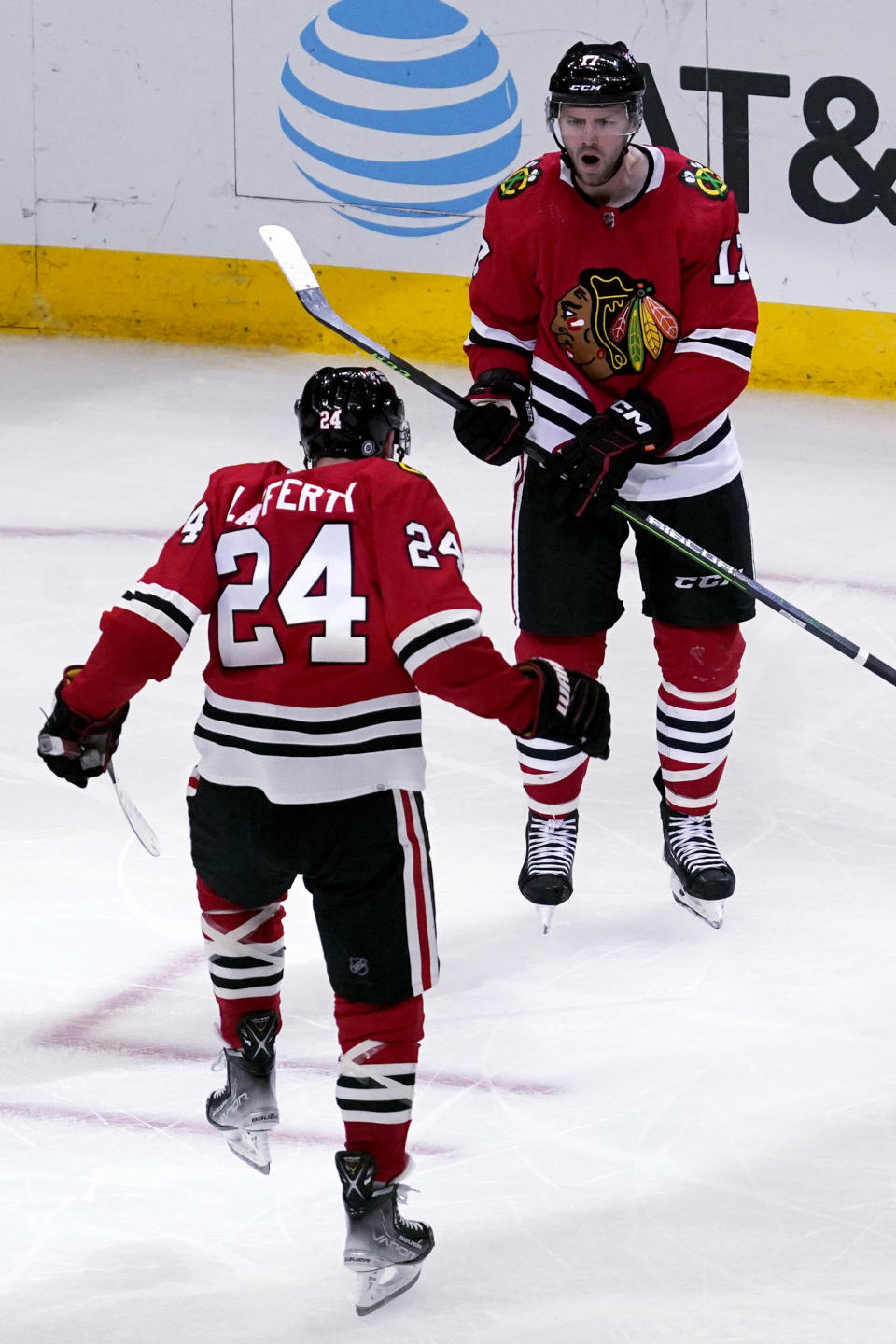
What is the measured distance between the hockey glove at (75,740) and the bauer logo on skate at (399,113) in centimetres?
383

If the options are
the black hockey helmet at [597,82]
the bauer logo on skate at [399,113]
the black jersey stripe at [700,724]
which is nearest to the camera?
the black hockey helmet at [597,82]

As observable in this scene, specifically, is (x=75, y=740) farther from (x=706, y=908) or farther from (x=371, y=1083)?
(x=706, y=908)

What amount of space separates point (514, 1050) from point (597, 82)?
1388 millimetres

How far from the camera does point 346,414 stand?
6.88ft

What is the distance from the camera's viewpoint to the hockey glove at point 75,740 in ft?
6.99

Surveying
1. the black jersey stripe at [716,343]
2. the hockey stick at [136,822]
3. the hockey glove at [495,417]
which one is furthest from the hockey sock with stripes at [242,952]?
the black jersey stripe at [716,343]

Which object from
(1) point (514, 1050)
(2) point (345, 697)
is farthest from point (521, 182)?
(1) point (514, 1050)

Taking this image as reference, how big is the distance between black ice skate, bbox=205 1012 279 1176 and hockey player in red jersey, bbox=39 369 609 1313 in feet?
0.80

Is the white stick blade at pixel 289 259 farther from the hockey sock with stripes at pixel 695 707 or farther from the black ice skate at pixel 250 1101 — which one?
the black ice skate at pixel 250 1101

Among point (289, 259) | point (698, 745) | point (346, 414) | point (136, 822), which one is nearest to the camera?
point (346, 414)

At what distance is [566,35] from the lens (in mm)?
5559

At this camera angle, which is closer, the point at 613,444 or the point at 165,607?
the point at 165,607

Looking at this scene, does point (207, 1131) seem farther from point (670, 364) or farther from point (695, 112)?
point (695, 112)

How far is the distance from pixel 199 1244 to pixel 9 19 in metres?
4.48
